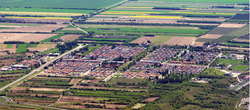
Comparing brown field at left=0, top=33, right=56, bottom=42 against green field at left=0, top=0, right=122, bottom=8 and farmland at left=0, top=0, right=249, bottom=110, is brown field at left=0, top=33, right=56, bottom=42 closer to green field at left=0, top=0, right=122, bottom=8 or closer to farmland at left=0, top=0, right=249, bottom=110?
farmland at left=0, top=0, right=249, bottom=110

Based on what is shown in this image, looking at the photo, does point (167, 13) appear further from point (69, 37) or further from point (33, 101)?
point (33, 101)

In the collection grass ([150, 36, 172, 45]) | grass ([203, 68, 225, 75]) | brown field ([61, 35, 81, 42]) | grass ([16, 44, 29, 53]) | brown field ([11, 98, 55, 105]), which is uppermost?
brown field ([61, 35, 81, 42])

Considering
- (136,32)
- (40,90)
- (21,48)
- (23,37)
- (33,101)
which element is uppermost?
(136,32)

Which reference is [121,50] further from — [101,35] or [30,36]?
[30,36]

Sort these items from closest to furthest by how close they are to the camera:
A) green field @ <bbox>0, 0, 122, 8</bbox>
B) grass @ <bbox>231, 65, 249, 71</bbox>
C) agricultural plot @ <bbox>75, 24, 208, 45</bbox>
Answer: grass @ <bbox>231, 65, 249, 71</bbox> → agricultural plot @ <bbox>75, 24, 208, 45</bbox> → green field @ <bbox>0, 0, 122, 8</bbox>

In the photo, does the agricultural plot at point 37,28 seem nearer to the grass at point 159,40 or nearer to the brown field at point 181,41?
the grass at point 159,40

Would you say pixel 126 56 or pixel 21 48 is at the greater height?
pixel 21 48

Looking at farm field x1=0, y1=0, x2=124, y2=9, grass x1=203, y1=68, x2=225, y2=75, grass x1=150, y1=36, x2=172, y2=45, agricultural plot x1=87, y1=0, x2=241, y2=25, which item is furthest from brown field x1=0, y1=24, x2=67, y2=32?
grass x1=203, y1=68, x2=225, y2=75

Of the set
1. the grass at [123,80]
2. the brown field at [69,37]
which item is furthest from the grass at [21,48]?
the grass at [123,80]

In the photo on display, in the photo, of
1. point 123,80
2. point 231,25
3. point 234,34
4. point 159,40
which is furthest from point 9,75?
point 231,25

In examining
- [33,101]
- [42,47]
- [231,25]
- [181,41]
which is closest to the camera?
[33,101]

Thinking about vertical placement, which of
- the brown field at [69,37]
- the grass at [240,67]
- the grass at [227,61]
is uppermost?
the brown field at [69,37]

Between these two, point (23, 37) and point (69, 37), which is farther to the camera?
point (23, 37)
